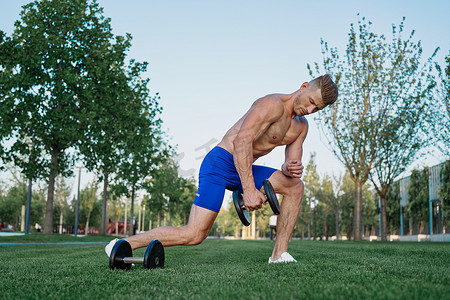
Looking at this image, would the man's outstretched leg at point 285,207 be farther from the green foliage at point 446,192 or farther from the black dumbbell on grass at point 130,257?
the green foliage at point 446,192

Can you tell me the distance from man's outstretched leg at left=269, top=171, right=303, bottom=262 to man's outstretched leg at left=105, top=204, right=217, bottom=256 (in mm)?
809

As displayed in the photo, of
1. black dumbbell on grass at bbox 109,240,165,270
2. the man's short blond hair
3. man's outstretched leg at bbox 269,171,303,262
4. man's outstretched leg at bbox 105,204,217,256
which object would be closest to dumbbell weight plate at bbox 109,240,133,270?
black dumbbell on grass at bbox 109,240,165,270

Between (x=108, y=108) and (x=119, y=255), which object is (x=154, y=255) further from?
(x=108, y=108)

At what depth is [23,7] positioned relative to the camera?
17.6 metres

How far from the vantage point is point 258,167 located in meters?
4.52

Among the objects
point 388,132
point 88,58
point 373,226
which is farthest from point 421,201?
point 88,58

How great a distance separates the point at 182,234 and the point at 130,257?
52 cm

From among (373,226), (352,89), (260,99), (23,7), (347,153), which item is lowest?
(373,226)

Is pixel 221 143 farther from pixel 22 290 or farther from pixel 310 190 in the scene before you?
pixel 310 190

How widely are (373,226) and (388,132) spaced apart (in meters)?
30.5

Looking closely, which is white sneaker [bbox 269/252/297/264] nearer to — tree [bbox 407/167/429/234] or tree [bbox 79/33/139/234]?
tree [bbox 79/33/139/234]

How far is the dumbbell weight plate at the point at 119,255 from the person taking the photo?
3703mm

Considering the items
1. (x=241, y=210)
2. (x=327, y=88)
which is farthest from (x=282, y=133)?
(x=241, y=210)

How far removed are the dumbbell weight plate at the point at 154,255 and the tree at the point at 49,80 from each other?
1419 cm
